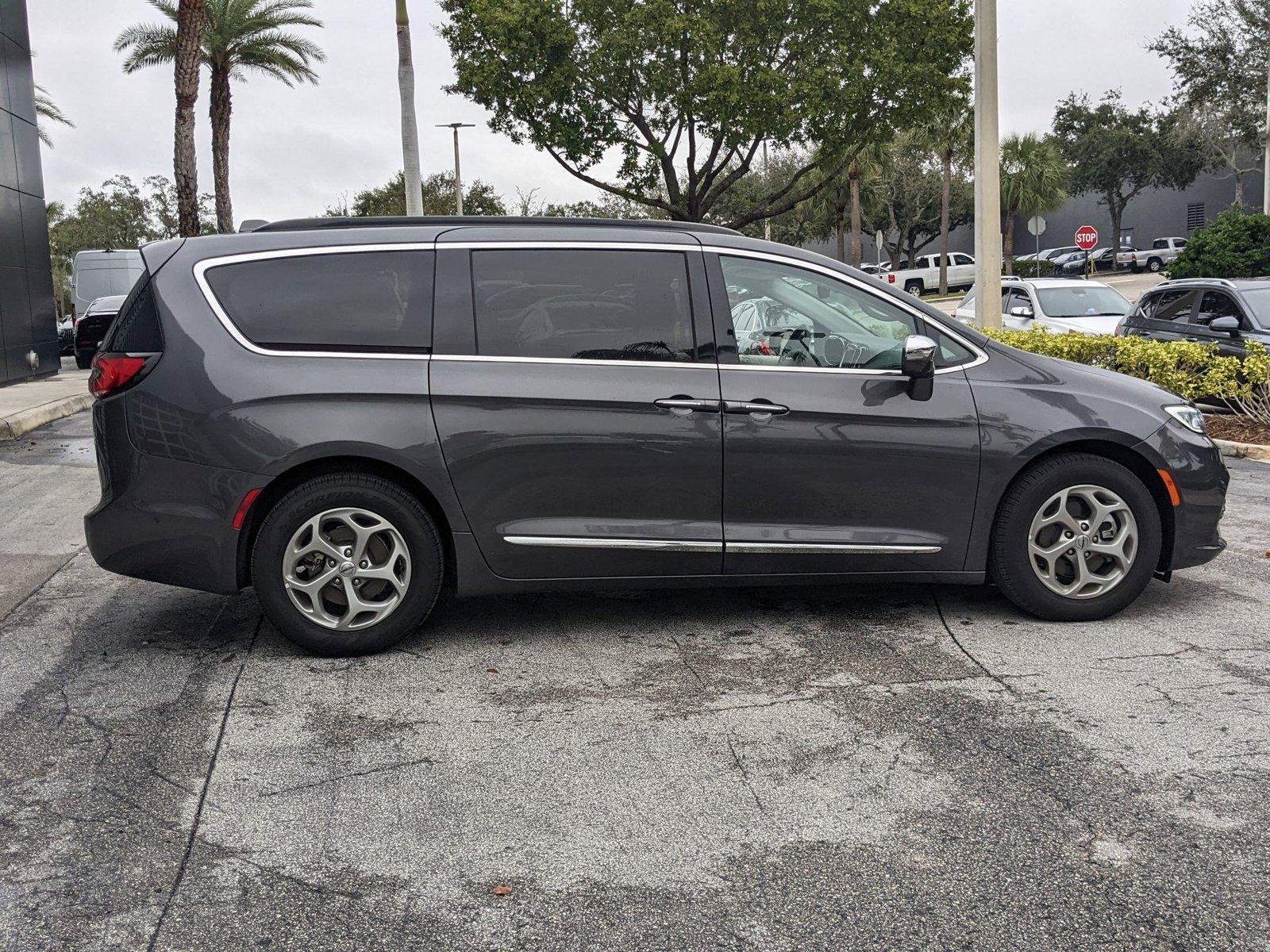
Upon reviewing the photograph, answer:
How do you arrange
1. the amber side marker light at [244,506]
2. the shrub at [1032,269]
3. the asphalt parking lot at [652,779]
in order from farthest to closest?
the shrub at [1032,269] < the amber side marker light at [244,506] < the asphalt parking lot at [652,779]

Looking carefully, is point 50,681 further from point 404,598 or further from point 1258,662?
point 1258,662

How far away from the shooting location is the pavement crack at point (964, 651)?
4.74 metres

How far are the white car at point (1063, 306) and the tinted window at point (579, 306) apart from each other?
12.3 meters

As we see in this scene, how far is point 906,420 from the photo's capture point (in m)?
5.42

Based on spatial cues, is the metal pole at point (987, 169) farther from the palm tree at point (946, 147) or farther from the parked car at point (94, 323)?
the palm tree at point (946, 147)

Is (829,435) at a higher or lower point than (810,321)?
lower

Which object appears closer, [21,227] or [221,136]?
[21,227]

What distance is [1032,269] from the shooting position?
Result: 196 ft

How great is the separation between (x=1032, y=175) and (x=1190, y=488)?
54.7 meters

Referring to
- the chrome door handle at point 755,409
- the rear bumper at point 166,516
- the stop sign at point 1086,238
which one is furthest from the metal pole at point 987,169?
the stop sign at point 1086,238

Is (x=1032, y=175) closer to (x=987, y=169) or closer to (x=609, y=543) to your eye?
(x=987, y=169)

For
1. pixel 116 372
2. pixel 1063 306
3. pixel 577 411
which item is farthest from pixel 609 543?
pixel 1063 306

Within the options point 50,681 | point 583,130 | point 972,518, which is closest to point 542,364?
point 972,518

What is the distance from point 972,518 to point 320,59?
105ft
